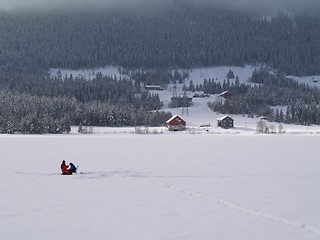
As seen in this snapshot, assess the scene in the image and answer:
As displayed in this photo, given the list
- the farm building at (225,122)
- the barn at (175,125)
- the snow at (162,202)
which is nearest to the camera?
the snow at (162,202)

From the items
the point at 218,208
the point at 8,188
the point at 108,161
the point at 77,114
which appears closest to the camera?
the point at 218,208

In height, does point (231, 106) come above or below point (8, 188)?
above

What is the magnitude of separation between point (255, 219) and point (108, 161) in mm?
22685

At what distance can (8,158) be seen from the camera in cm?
3881

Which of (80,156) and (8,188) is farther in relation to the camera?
(80,156)

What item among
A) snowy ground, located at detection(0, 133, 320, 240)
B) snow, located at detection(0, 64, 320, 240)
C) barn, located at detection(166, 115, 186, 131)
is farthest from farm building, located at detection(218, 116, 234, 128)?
snowy ground, located at detection(0, 133, 320, 240)

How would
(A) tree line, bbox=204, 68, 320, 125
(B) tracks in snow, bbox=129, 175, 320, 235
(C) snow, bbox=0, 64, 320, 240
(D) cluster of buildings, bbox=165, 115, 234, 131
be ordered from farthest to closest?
(A) tree line, bbox=204, 68, 320, 125, (D) cluster of buildings, bbox=165, 115, 234, 131, (B) tracks in snow, bbox=129, 175, 320, 235, (C) snow, bbox=0, 64, 320, 240

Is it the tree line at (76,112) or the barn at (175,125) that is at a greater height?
the tree line at (76,112)

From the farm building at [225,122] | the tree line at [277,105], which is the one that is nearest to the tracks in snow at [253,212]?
the farm building at [225,122]

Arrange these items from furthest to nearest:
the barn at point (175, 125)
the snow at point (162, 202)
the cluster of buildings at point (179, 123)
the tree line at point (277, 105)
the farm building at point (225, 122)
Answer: the tree line at point (277, 105), the farm building at point (225, 122), the cluster of buildings at point (179, 123), the barn at point (175, 125), the snow at point (162, 202)

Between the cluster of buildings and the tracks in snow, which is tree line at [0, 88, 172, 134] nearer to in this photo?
the cluster of buildings

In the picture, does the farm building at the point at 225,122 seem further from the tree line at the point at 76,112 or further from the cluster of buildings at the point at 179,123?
the tree line at the point at 76,112

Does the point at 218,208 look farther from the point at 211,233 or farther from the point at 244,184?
the point at 244,184

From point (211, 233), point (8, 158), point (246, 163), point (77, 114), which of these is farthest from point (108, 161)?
point (77, 114)
